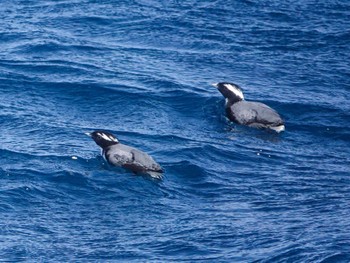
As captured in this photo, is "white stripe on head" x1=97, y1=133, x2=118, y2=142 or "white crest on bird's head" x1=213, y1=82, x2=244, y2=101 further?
"white crest on bird's head" x1=213, y1=82, x2=244, y2=101

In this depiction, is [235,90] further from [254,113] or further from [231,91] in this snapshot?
[254,113]

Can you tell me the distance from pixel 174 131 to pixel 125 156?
311 centimetres

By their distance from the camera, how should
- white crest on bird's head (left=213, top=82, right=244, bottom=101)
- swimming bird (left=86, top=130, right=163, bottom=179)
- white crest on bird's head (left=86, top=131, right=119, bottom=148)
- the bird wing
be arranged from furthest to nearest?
1. white crest on bird's head (left=213, top=82, right=244, bottom=101)
2. the bird wing
3. white crest on bird's head (left=86, top=131, right=119, bottom=148)
4. swimming bird (left=86, top=130, right=163, bottom=179)

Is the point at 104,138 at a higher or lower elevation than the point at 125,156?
higher

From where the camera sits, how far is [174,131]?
70.4 feet

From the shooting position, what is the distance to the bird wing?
68.9 ft

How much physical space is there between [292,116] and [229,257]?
813 cm

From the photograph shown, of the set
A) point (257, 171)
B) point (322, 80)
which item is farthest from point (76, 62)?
point (257, 171)

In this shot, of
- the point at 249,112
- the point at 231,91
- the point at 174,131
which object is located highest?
the point at 231,91

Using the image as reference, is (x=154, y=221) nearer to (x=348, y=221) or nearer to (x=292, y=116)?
(x=348, y=221)

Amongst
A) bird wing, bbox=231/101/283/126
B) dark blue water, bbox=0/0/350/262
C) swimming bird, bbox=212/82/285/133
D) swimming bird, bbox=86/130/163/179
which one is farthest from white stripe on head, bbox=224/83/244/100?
swimming bird, bbox=86/130/163/179

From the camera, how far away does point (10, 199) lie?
57.6ft

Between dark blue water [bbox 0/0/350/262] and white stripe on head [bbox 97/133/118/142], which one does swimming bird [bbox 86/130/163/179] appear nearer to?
white stripe on head [bbox 97/133/118/142]

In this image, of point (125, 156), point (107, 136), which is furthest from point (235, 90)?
point (125, 156)
